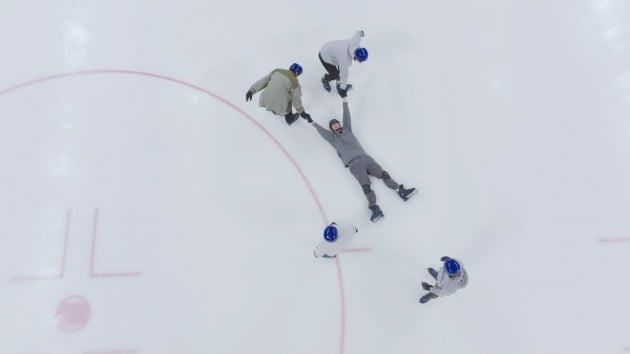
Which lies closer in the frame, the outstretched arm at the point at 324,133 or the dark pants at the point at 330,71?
the outstretched arm at the point at 324,133

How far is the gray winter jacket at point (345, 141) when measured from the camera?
5.63m

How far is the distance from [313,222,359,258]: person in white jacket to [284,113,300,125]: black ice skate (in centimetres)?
167

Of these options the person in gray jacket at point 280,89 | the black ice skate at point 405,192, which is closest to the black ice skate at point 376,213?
the black ice skate at point 405,192

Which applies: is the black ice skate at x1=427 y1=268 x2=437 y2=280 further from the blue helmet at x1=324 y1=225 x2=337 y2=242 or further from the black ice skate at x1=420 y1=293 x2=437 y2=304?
the blue helmet at x1=324 y1=225 x2=337 y2=242

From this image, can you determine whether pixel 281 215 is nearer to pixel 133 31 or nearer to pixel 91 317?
pixel 91 317

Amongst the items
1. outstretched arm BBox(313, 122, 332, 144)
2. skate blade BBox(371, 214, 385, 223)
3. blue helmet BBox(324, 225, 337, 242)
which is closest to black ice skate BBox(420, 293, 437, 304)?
skate blade BBox(371, 214, 385, 223)

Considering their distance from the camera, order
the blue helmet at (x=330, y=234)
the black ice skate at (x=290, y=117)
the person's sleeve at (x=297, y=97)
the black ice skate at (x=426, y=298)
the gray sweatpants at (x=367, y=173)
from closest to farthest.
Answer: the blue helmet at (x=330, y=234), the black ice skate at (x=426, y=298), the person's sleeve at (x=297, y=97), the gray sweatpants at (x=367, y=173), the black ice skate at (x=290, y=117)

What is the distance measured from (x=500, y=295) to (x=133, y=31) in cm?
581

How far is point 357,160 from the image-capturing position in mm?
5590

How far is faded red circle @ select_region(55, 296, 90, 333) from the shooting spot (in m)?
5.16

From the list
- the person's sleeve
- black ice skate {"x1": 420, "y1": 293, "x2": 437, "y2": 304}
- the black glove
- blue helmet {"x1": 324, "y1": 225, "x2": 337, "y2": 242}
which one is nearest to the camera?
blue helmet {"x1": 324, "y1": 225, "x2": 337, "y2": 242}

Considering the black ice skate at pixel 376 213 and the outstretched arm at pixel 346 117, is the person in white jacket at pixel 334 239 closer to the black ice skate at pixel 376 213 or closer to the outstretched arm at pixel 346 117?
the black ice skate at pixel 376 213

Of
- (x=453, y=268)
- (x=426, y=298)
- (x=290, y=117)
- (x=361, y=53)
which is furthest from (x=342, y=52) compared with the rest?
(x=426, y=298)

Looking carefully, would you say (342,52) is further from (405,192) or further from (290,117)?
(405,192)
